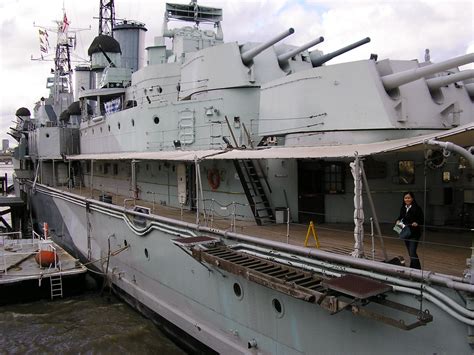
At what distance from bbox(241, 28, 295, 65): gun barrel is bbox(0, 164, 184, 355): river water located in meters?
8.01

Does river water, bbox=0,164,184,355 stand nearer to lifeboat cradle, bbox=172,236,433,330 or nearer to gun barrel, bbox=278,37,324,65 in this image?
lifeboat cradle, bbox=172,236,433,330

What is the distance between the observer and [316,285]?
6.54m

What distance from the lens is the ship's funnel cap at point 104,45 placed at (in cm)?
2400

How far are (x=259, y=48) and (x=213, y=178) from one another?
3.73 metres

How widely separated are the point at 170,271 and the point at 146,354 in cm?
202

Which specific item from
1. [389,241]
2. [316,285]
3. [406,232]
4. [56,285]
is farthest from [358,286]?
[56,285]

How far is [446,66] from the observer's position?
8.02 m

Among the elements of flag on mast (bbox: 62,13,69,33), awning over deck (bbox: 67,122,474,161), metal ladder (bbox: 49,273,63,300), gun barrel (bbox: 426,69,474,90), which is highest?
flag on mast (bbox: 62,13,69,33)

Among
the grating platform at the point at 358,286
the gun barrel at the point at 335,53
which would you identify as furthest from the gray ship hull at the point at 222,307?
the gun barrel at the point at 335,53

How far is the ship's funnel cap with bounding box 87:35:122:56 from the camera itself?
24000mm

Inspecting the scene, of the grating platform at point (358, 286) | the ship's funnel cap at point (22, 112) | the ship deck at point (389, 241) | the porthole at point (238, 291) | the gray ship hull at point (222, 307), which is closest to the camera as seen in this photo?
the grating platform at point (358, 286)

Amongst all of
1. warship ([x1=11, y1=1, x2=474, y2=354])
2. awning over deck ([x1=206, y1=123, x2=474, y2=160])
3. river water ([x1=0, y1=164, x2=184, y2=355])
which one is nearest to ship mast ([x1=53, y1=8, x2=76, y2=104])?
warship ([x1=11, y1=1, x2=474, y2=354])

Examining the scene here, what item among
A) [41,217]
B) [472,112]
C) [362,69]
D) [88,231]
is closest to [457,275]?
[362,69]

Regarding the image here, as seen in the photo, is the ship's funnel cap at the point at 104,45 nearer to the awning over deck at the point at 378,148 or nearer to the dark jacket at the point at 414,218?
the awning over deck at the point at 378,148
